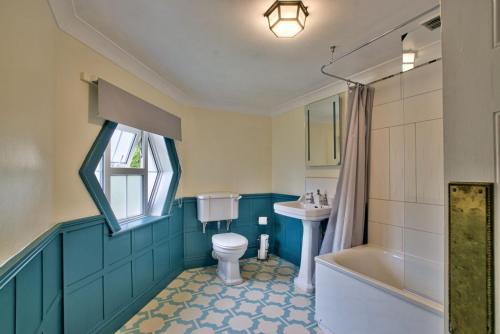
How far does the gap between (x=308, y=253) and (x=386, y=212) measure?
0.91 meters

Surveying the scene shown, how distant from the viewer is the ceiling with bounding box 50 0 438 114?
1.49 m

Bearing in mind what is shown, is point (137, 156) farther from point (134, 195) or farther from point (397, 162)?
point (397, 162)

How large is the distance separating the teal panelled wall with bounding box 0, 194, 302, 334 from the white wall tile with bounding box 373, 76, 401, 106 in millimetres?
1655

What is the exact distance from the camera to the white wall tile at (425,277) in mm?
1863

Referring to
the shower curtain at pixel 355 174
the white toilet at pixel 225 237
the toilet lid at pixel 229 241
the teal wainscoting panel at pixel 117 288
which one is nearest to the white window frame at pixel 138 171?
the teal wainscoting panel at pixel 117 288

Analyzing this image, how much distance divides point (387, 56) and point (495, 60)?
1757 mm

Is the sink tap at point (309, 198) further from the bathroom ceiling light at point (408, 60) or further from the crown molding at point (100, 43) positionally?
the crown molding at point (100, 43)

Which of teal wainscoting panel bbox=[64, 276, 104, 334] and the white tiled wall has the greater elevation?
the white tiled wall

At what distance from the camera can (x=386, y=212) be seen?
2250 millimetres

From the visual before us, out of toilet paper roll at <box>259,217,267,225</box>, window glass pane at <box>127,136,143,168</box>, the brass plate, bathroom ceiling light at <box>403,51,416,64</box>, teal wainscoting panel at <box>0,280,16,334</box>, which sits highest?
bathroom ceiling light at <box>403,51,416,64</box>

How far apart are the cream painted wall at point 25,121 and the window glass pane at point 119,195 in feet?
2.70

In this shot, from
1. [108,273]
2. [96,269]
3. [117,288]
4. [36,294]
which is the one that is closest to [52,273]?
[36,294]

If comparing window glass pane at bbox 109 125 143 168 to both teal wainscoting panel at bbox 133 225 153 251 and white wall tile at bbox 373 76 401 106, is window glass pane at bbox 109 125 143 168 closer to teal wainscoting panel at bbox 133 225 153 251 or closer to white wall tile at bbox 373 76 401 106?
teal wainscoting panel at bbox 133 225 153 251

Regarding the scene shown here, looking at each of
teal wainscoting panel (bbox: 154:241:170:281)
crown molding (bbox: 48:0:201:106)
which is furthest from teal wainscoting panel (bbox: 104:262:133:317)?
crown molding (bbox: 48:0:201:106)
